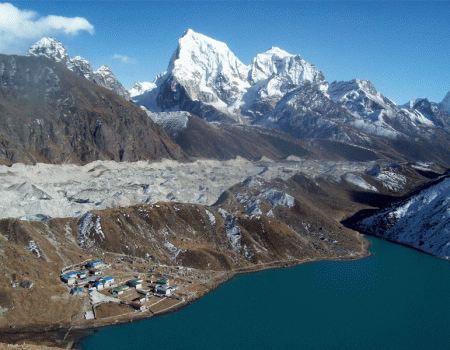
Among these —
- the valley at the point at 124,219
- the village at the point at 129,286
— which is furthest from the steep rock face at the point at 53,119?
the village at the point at 129,286

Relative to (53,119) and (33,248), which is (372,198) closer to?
(33,248)

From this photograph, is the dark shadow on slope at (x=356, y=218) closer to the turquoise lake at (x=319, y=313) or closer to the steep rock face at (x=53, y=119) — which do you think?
the turquoise lake at (x=319, y=313)

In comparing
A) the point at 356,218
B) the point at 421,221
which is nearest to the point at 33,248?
the point at 356,218

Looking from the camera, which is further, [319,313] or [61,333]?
[319,313]

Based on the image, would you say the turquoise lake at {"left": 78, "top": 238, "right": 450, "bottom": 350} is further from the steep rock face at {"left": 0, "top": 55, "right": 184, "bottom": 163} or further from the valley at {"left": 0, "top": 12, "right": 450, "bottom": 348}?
the steep rock face at {"left": 0, "top": 55, "right": 184, "bottom": 163}

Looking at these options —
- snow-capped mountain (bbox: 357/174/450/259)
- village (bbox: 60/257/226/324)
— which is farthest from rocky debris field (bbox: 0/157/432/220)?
snow-capped mountain (bbox: 357/174/450/259)

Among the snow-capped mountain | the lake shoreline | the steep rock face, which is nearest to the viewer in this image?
the lake shoreline

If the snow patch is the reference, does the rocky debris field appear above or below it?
above

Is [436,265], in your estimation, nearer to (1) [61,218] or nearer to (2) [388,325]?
(2) [388,325]
